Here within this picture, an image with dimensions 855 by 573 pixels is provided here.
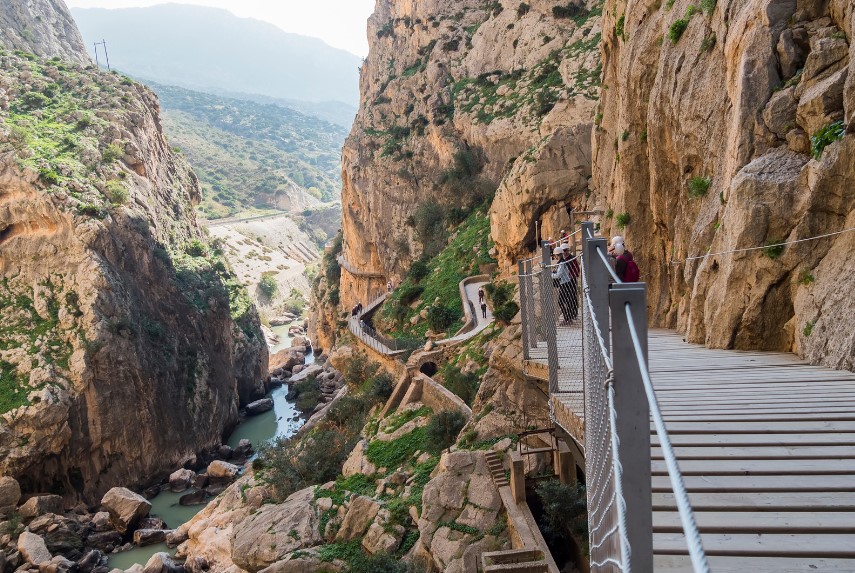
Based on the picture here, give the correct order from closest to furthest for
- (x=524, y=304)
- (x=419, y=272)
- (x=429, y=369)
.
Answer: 1. (x=524, y=304)
2. (x=429, y=369)
3. (x=419, y=272)

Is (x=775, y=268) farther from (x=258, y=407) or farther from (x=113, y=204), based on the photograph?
(x=258, y=407)

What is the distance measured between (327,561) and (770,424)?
11.7m

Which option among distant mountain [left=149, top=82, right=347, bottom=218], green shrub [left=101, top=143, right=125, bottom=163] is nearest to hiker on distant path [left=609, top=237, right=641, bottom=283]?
green shrub [left=101, top=143, right=125, bottom=163]

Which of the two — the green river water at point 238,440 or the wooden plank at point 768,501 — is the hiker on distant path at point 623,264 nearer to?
the wooden plank at point 768,501

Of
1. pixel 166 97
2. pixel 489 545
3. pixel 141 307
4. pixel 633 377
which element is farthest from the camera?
pixel 166 97

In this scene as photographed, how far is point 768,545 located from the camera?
2865mm

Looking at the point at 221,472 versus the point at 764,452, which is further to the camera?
the point at 221,472

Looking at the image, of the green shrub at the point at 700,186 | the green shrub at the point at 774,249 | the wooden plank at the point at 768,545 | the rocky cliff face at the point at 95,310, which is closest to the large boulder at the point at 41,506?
A: the rocky cliff face at the point at 95,310

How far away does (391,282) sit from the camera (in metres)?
43.5

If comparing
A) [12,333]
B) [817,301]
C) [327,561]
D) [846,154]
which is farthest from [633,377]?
[12,333]

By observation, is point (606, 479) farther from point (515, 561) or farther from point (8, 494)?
point (8, 494)

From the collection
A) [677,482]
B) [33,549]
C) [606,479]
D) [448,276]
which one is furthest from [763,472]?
[448,276]

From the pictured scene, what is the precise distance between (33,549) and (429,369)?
17459 millimetres

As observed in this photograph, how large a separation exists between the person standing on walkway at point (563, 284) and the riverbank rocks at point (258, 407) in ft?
131
